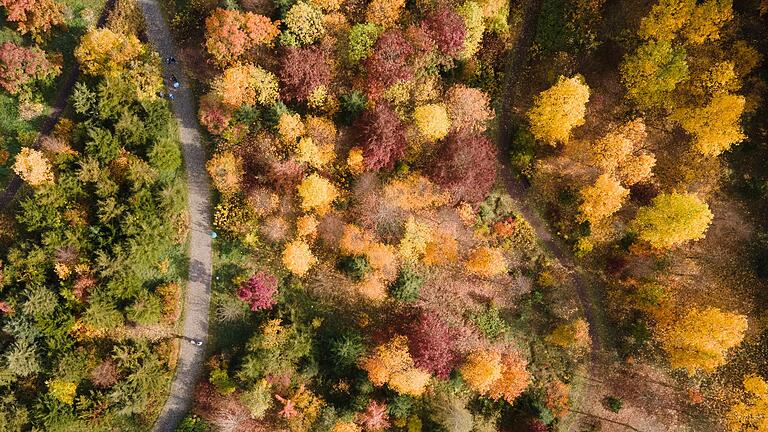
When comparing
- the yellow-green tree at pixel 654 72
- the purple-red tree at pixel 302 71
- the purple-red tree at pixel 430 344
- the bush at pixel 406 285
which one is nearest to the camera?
the yellow-green tree at pixel 654 72

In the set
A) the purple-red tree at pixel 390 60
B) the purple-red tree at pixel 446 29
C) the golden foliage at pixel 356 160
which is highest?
the purple-red tree at pixel 446 29

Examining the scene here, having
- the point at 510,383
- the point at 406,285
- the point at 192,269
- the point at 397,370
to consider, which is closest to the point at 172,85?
the point at 192,269

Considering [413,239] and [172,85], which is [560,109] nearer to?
[413,239]

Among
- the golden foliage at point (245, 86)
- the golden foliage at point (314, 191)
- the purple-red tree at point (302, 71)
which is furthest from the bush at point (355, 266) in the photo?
the golden foliage at point (245, 86)

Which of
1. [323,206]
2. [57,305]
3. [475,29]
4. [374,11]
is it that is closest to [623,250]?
[475,29]

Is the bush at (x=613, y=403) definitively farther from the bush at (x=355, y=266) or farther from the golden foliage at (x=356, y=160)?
the golden foliage at (x=356, y=160)
